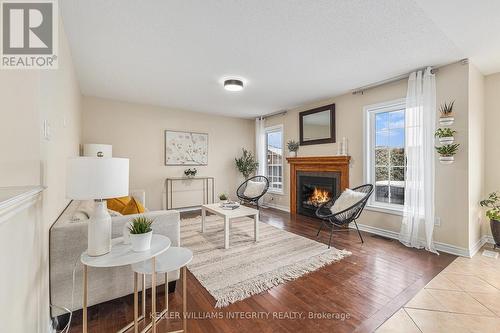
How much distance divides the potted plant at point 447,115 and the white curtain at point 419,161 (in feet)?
0.30

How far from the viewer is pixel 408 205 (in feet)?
10.3

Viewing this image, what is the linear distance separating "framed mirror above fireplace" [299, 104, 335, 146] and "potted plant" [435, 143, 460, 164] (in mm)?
1745

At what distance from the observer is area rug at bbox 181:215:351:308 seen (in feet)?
6.87

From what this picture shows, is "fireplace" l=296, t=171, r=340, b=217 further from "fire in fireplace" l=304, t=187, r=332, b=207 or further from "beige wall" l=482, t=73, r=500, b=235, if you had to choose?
"beige wall" l=482, t=73, r=500, b=235

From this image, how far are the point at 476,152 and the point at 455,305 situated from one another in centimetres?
218

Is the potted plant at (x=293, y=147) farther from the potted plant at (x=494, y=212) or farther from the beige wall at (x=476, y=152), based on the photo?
the potted plant at (x=494, y=212)

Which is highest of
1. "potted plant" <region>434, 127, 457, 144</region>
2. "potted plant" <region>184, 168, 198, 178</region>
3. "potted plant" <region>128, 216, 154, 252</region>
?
"potted plant" <region>434, 127, 457, 144</region>

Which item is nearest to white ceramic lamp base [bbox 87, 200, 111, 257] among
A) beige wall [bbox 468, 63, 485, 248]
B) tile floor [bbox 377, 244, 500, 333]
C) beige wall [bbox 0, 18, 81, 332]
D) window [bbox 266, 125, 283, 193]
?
beige wall [bbox 0, 18, 81, 332]

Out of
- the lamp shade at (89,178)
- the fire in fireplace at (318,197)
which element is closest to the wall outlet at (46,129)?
the lamp shade at (89,178)

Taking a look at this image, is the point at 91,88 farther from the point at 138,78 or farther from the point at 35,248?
the point at 35,248

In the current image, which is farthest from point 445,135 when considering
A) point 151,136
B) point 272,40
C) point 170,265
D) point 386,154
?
point 151,136

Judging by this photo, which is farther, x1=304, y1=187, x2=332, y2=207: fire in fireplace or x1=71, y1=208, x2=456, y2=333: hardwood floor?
x1=304, y1=187, x2=332, y2=207: fire in fireplace

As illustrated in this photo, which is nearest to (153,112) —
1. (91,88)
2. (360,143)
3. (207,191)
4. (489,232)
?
(91,88)

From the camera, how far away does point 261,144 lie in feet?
20.0
